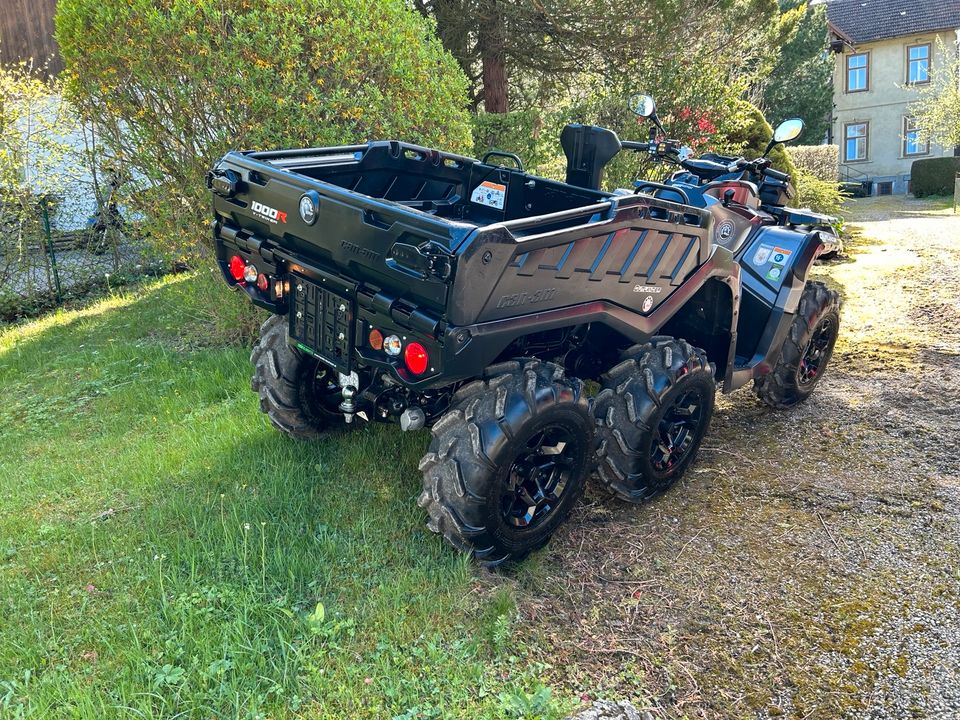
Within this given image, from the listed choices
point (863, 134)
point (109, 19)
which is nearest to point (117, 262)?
point (109, 19)

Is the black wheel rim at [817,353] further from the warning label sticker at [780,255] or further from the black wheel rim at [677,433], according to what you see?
the black wheel rim at [677,433]

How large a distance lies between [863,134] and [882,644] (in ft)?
113

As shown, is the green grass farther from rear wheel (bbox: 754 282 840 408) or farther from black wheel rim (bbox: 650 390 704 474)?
rear wheel (bbox: 754 282 840 408)

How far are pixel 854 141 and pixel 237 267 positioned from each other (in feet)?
114

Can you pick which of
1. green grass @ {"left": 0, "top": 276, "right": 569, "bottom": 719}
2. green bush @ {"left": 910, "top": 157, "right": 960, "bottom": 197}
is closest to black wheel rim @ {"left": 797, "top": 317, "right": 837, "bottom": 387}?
green grass @ {"left": 0, "top": 276, "right": 569, "bottom": 719}

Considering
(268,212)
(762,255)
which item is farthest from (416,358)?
(762,255)

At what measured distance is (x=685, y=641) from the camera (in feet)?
9.46

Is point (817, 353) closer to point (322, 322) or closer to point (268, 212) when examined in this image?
point (322, 322)

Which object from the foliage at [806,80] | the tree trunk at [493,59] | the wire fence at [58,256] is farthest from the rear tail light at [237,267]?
the foliage at [806,80]

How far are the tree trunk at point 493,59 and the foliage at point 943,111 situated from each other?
19658 mm

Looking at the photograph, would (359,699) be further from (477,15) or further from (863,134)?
(863,134)

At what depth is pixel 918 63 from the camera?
30.8m

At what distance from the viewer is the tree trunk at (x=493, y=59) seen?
9711 millimetres

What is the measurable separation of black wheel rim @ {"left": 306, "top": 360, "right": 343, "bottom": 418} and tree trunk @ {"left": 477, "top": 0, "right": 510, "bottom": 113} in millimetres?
7091
